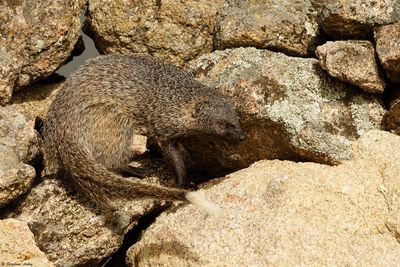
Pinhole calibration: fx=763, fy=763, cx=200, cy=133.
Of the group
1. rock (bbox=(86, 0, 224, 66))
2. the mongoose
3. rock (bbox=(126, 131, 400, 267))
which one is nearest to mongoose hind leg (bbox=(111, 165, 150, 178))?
the mongoose

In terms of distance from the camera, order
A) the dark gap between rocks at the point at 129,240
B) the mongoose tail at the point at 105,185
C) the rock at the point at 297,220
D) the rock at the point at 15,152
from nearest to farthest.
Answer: the rock at the point at 297,220 < the rock at the point at 15,152 < the mongoose tail at the point at 105,185 < the dark gap between rocks at the point at 129,240

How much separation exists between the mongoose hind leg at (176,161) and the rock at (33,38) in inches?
47.8

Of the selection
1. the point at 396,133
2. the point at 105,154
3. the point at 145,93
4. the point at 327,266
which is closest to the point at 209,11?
the point at 145,93

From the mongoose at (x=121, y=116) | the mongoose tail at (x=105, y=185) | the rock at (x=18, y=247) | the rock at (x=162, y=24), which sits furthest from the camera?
the rock at (x=162, y=24)

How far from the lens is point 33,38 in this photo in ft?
20.7

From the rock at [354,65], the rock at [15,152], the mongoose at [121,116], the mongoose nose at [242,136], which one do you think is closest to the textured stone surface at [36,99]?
the mongoose at [121,116]

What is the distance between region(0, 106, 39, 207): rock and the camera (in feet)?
17.4

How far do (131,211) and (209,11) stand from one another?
196 centimetres

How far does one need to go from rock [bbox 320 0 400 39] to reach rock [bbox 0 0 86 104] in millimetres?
2167

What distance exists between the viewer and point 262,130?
231 inches

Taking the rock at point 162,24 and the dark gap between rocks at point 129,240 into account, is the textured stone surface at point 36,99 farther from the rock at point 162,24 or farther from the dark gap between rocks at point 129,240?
the dark gap between rocks at point 129,240

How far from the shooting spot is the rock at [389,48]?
18.0 ft

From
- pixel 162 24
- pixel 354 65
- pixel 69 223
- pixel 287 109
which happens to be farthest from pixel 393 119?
pixel 69 223

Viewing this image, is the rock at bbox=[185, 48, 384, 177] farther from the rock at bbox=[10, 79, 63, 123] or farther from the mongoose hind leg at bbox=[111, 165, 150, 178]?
the rock at bbox=[10, 79, 63, 123]
